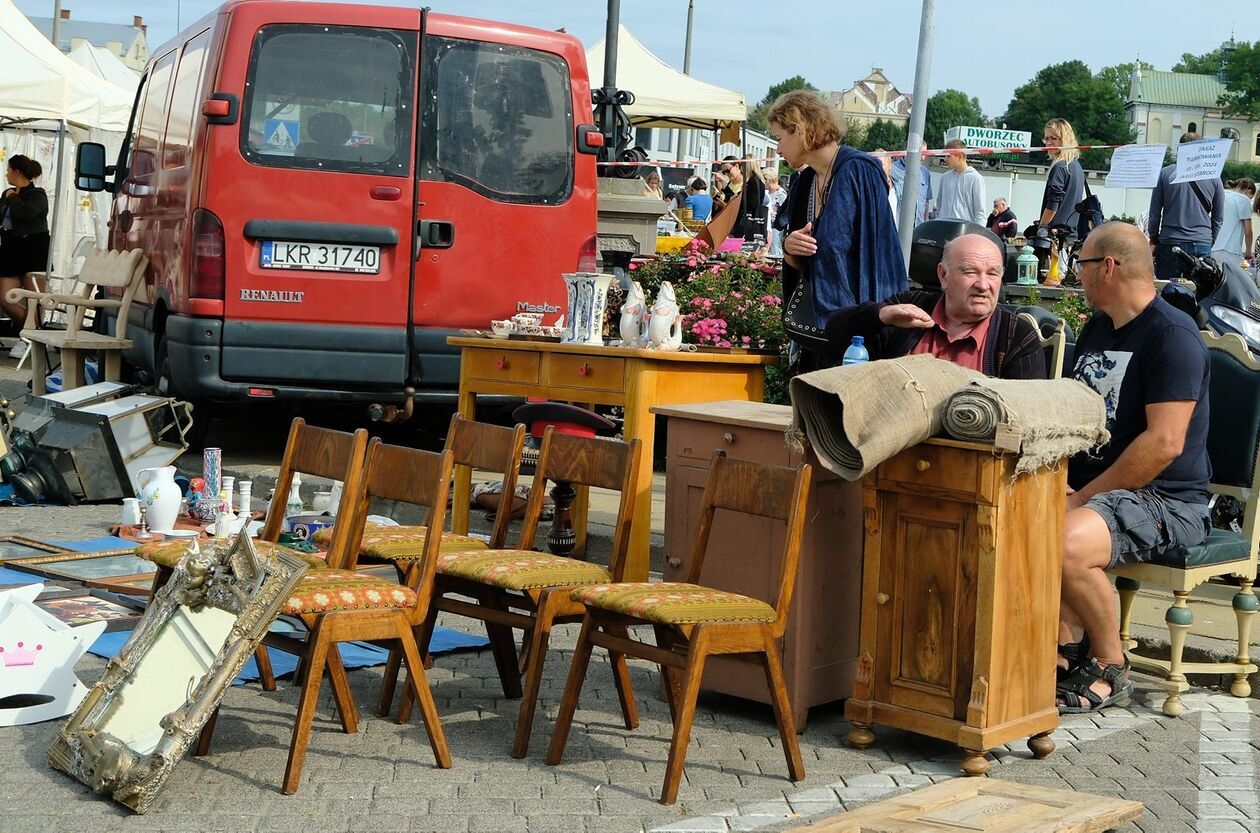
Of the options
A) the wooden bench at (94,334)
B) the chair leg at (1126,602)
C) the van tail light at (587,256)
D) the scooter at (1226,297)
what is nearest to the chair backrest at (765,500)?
the chair leg at (1126,602)

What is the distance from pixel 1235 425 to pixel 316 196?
4928 millimetres

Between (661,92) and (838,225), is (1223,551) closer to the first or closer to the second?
(838,225)

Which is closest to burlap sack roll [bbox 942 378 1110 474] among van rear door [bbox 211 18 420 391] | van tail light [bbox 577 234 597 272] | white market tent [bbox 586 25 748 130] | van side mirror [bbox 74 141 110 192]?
van tail light [bbox 577 234 597 272]

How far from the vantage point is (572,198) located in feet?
29.5

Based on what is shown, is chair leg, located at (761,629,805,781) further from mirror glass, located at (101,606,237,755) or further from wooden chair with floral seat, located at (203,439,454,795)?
mirror glass, located at (101,606,237,755)

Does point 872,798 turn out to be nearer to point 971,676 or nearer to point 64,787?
point 971,676

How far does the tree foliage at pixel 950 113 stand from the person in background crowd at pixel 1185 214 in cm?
12393

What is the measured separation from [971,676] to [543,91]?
5.22 metres

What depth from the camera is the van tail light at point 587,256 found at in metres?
9.06

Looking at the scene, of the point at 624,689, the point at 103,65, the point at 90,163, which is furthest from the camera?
the point at 103,65

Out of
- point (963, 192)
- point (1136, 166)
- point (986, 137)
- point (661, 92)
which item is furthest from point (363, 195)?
point (986, 137)

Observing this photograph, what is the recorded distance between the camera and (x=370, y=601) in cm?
438

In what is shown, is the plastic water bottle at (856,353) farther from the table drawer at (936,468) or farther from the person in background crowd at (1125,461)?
the person in background crowd at (1125,461)

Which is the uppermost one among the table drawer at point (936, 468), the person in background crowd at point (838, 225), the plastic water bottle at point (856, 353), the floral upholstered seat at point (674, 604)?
the person in background crowd at point (838, 225)
